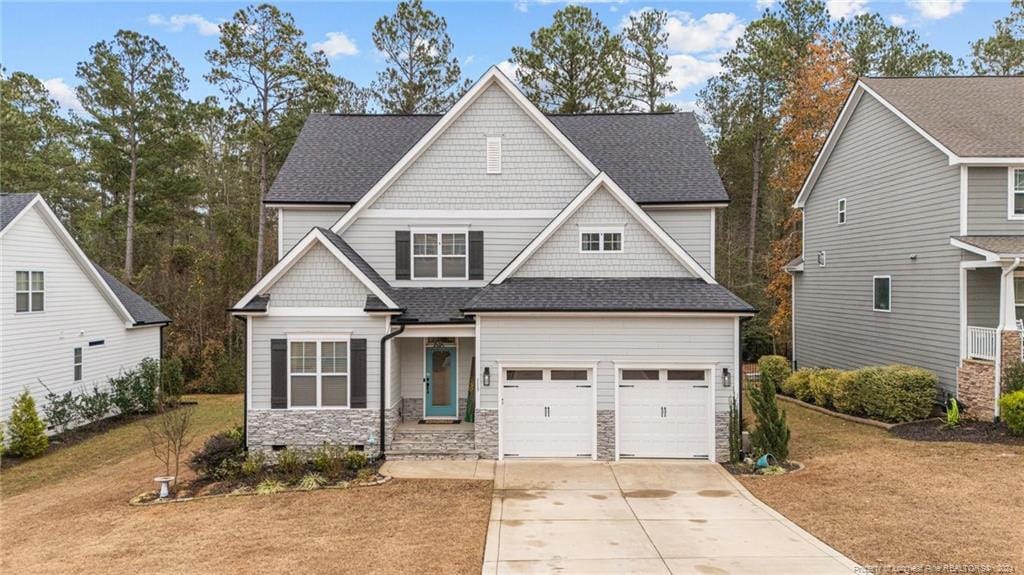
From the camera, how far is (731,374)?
13094 millimetres

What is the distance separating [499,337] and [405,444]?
327cm

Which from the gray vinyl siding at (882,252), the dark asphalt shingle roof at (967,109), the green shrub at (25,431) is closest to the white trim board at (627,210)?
the gray vinyl siding at (882,252)

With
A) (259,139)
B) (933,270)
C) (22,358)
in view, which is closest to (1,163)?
(259,139)

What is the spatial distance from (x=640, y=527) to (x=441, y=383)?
7469 mm

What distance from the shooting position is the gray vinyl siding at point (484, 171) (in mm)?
15625

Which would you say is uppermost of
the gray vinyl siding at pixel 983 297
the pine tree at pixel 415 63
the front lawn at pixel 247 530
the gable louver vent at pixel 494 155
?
the pine tree at pixel 415 63

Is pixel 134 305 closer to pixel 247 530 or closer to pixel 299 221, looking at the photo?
pixel 299 221

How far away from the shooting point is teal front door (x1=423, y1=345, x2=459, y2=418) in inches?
606

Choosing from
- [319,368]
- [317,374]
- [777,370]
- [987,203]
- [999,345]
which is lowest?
[777,370]

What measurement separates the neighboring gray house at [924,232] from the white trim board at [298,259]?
14.3 meters

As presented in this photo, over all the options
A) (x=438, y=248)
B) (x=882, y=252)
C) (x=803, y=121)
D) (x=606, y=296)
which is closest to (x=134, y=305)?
(x=438, y=248)

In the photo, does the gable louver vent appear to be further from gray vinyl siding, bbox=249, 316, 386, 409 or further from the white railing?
the white railing

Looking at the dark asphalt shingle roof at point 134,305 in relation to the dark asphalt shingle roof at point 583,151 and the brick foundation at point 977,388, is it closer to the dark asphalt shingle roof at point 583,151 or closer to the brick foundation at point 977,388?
the dark asphalt shingle roof at point 583,151

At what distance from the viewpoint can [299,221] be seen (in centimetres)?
1650
